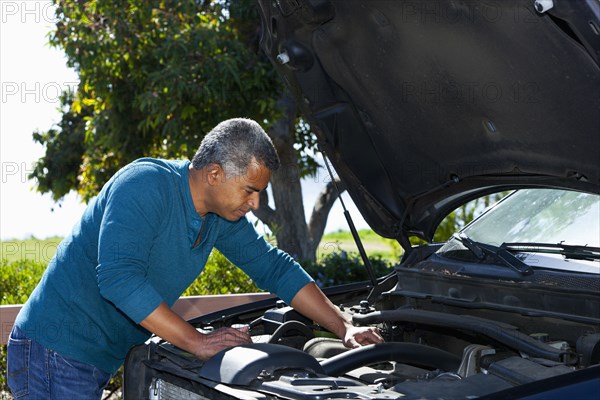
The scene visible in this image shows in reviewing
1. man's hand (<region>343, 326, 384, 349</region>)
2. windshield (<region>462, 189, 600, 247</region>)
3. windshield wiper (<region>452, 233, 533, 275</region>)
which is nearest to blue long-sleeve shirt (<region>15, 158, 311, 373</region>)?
man's hand (<region>343, 326, 384, 349</region>)

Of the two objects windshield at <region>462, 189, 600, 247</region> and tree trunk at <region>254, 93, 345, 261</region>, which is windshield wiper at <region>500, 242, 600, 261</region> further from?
tree trunk at <region>254, 93, 345, 261</region>

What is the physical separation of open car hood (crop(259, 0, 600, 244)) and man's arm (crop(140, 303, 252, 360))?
1331 millimetres

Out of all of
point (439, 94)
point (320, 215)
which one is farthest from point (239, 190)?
point (320, 215)

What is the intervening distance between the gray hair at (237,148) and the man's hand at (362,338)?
0.82 meters

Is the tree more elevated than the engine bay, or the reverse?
the tree

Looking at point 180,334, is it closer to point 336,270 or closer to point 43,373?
point 43,373

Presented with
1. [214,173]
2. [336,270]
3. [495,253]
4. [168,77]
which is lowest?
[336,270]

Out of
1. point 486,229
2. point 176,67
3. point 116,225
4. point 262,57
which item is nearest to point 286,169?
point 262,57

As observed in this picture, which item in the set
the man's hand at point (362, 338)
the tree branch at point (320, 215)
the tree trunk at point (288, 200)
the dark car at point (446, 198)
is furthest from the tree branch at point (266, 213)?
the man's hand at point (362, 338)

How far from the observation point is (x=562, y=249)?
11.1 feet

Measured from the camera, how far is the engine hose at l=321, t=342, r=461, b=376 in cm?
303

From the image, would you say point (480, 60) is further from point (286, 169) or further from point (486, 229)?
point (286, 169)

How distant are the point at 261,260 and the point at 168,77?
18.2 ft

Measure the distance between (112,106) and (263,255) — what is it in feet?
23.6
